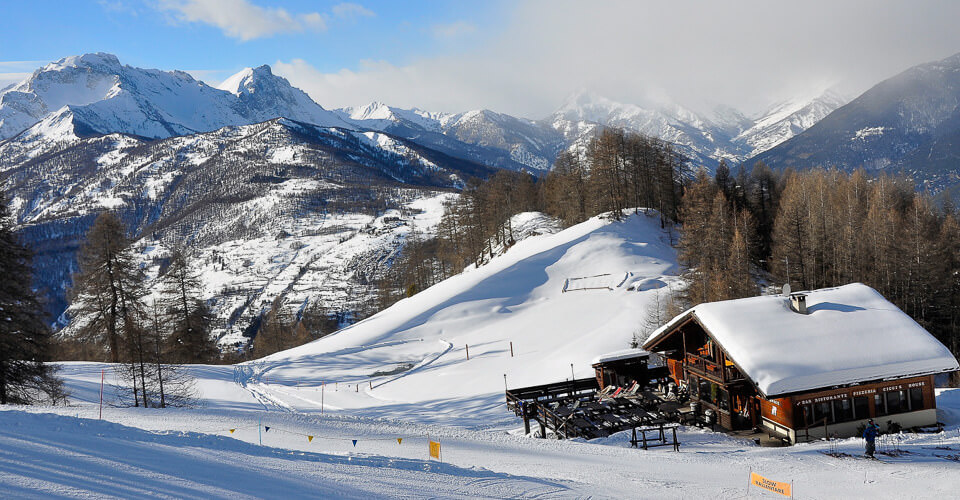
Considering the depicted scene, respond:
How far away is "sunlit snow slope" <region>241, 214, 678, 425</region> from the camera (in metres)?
35.1

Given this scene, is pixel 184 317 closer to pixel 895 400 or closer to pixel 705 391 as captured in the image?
pixel 705 391

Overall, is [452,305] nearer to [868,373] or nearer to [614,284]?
[614,284]

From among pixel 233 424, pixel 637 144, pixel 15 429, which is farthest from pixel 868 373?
pixel 637 144

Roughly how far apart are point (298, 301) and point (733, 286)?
132907mm

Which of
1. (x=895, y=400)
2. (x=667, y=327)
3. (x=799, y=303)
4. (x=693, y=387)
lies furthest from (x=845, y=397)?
(x=667, y=327)

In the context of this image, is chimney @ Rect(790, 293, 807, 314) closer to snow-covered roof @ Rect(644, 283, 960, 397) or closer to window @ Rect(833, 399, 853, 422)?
snow-covered roof @ Rect(644, 283, 960, 397)

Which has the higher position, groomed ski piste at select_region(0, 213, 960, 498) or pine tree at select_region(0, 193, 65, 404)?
pine tree at select_region(0, 193, 65, 404)

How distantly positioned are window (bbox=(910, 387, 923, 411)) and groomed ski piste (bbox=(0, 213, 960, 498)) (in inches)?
52.0

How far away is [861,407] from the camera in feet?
76.8

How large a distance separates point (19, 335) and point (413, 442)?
18.6 metres

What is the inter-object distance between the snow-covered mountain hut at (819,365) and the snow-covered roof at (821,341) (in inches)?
1.6

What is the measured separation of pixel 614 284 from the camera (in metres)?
52.2

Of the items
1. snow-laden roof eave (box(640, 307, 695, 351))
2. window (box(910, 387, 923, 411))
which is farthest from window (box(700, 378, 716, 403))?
window (box(910, 387, 923, 411))

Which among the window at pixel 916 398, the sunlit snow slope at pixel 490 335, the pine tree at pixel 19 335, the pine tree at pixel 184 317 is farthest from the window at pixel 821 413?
the pine tree at pixel 184 317
